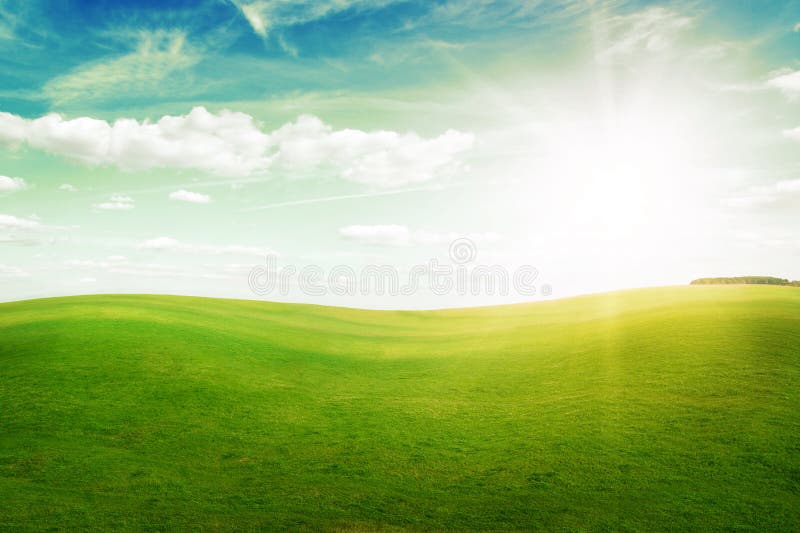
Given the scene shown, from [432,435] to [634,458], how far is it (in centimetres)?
696

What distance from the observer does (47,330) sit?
29328 mm

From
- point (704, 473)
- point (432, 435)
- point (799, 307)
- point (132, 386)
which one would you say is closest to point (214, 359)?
point (132, 386)

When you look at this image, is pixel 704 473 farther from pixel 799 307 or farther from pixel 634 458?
pixel 799 307

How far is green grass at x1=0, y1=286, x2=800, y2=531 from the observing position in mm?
13336

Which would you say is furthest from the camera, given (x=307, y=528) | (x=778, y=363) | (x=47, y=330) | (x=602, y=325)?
(x=602, y=325)

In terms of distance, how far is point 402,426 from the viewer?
19.9 metres

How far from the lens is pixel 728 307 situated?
32.1 meters

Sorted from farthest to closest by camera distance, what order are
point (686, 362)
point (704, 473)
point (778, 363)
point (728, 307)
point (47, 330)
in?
point (728, 307)
point (47, 330)
point (686, 362)
point (778, 363)
point (704, 473)

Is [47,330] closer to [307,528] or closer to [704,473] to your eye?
[307,528]

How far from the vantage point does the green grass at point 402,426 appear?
13.3 metres

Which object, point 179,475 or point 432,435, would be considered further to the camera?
point 432,435

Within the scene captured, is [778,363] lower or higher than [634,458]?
higher

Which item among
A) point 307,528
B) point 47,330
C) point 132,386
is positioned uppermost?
point 47,330

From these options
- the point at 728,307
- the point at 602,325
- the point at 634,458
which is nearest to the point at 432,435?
the point at 634,458
